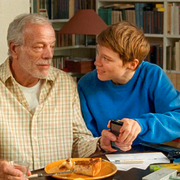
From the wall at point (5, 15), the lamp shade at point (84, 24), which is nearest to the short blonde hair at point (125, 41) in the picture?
the wall at point (5, 15)

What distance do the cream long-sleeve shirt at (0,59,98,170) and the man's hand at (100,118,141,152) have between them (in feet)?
0.31

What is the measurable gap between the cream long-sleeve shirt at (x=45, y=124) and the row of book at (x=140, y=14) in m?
2.67

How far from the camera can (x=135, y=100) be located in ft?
6.08

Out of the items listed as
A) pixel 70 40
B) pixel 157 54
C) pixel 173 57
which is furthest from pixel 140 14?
pixel 70 40

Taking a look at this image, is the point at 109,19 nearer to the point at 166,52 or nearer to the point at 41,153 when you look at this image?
the point at 166,52

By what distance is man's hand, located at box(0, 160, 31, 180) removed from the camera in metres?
1.32

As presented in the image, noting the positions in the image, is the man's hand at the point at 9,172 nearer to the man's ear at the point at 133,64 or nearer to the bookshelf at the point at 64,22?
the man's ear at the point at 133,64

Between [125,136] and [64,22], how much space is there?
11.2 feet

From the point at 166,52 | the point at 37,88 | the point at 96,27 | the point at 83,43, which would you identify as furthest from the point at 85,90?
the point at 83,43

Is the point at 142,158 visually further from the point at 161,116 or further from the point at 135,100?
the point at 135,100

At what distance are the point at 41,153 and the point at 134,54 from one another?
61 centimetres

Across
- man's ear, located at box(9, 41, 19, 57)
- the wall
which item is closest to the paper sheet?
man's ear, located at box(9, 41, 19, 57)

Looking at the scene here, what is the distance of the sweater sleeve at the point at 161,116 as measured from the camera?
65.9 inches

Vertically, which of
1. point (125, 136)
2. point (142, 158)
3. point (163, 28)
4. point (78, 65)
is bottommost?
point (78, 65)
